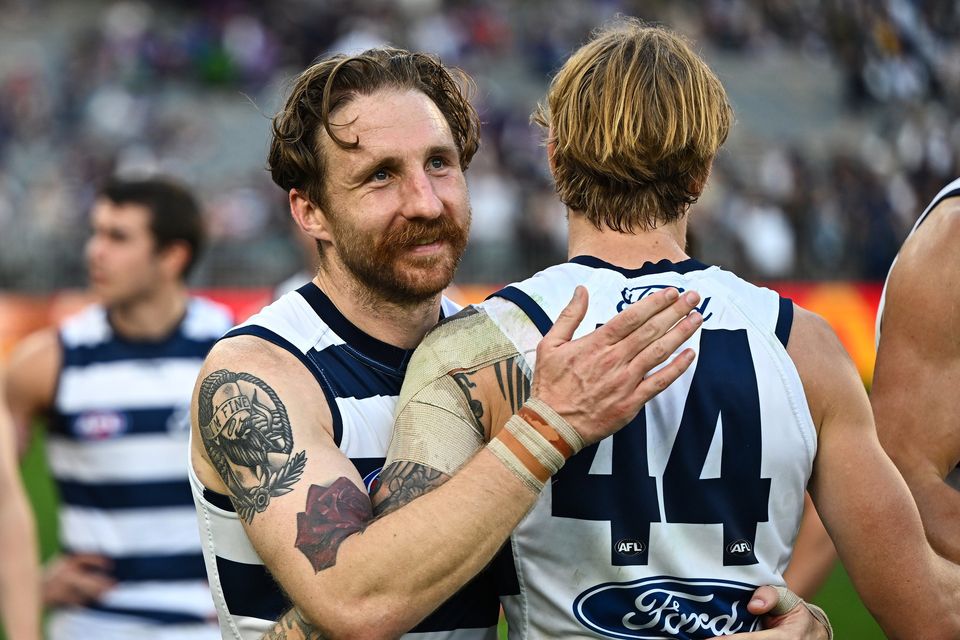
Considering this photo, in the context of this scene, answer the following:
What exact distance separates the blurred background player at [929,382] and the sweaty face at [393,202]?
1.20 meters

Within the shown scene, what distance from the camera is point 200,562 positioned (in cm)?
498

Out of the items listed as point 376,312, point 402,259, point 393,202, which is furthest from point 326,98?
point 376,312

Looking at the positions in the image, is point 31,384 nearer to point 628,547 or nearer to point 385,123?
point 385,123

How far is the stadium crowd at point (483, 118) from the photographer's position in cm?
1808

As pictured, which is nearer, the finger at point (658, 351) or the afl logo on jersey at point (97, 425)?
the finger at point (658, 351)

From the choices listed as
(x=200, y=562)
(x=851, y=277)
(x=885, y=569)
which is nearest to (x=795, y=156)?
(x=851, y=277)

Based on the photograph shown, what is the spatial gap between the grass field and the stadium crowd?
19.3 ft

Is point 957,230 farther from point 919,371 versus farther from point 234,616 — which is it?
point 234,616

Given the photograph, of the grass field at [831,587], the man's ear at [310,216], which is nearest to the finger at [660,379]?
the man's ear at [310,216]

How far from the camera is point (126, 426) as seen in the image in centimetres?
517

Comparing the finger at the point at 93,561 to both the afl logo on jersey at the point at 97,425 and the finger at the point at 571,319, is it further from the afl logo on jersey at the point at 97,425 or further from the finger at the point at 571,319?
the finger at the point at 571,319

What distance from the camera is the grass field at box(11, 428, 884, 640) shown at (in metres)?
7.67

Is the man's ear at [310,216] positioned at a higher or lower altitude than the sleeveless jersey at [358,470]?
higher

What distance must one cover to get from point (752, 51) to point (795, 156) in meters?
4.65
